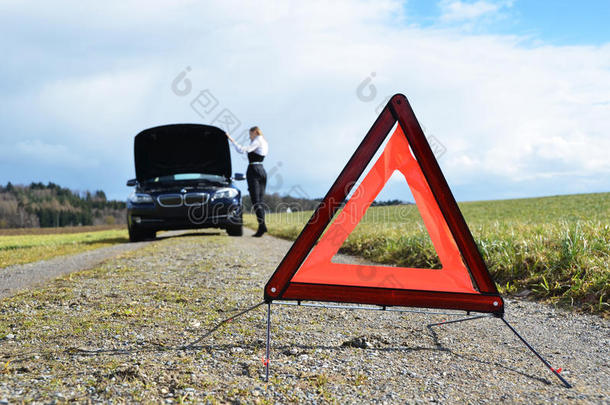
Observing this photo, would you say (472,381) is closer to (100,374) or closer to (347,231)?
(347,231)

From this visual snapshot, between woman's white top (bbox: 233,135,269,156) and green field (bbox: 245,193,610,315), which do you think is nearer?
green field (bbox: 245,193,610,315)

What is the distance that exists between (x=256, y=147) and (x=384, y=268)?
7.68 meters

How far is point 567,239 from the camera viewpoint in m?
5.37

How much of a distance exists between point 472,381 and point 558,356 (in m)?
1.04

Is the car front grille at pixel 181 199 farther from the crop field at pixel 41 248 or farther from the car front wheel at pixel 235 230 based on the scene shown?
the crop field at pixel 41 248

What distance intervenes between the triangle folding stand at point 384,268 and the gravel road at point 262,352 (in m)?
0.32

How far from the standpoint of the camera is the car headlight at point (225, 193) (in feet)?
33.4

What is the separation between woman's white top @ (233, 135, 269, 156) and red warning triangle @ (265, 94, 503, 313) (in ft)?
24.7

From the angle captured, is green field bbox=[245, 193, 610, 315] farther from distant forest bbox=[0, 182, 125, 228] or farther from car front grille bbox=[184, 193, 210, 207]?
distant forest bbox=[0, 182, 125, 228]

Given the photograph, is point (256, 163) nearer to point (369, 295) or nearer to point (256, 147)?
point (256, 147)

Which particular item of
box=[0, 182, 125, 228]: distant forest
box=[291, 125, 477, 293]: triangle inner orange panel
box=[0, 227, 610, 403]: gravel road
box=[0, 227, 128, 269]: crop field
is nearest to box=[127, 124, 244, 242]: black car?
box=[0, 227, 128, 269]: crop field

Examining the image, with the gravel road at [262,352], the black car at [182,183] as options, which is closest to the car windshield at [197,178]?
the black car at [182,183]

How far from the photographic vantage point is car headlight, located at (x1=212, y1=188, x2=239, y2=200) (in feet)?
33.4

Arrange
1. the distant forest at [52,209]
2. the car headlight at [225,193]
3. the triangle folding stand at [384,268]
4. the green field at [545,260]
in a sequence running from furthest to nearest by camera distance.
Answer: the distant forest at [52,209], the car headlight at [225,193], the green field at [545,260], the triangle folding stand at [384,268]
